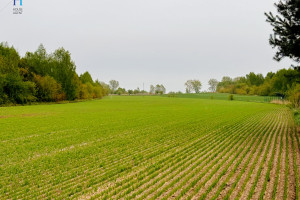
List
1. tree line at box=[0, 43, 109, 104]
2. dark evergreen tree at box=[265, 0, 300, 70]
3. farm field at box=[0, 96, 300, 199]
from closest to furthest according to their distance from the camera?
farm field at box=[0, 96, 300, 199] < dark evergreen tree at box=[265, 0, 300, 70] < tree line at box=[0, 43, 109, 104]

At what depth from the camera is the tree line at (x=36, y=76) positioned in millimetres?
38562

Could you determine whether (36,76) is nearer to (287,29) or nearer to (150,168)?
(150,168)

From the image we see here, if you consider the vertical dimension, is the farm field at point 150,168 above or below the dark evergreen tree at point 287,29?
below

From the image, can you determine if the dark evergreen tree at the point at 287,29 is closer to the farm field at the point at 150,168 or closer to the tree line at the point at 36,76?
the farm field at the point at 150,168

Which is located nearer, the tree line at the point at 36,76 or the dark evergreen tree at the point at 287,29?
the dark evergreen tree at the point at 287,29

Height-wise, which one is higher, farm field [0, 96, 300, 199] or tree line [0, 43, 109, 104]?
tree line [0, 43, 109, 104]

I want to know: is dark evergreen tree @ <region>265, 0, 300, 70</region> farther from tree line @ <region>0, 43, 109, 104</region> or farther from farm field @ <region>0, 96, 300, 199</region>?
tree line @ <region>0, 43, 109, 104</region>

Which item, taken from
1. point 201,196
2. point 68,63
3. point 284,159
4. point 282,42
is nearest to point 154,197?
point 201,196

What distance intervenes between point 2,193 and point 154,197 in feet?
13.5

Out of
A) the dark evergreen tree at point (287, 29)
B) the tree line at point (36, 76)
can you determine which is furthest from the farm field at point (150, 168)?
the tree line at point (36, 76)

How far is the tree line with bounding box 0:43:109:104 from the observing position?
38.6m

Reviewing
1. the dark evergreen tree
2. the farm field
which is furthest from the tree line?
the dark evergreen tree

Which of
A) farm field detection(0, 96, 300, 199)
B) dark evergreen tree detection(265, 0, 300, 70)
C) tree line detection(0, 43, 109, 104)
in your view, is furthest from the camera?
tree line detection(0, 43, 109, 104)

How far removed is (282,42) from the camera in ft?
32.1
